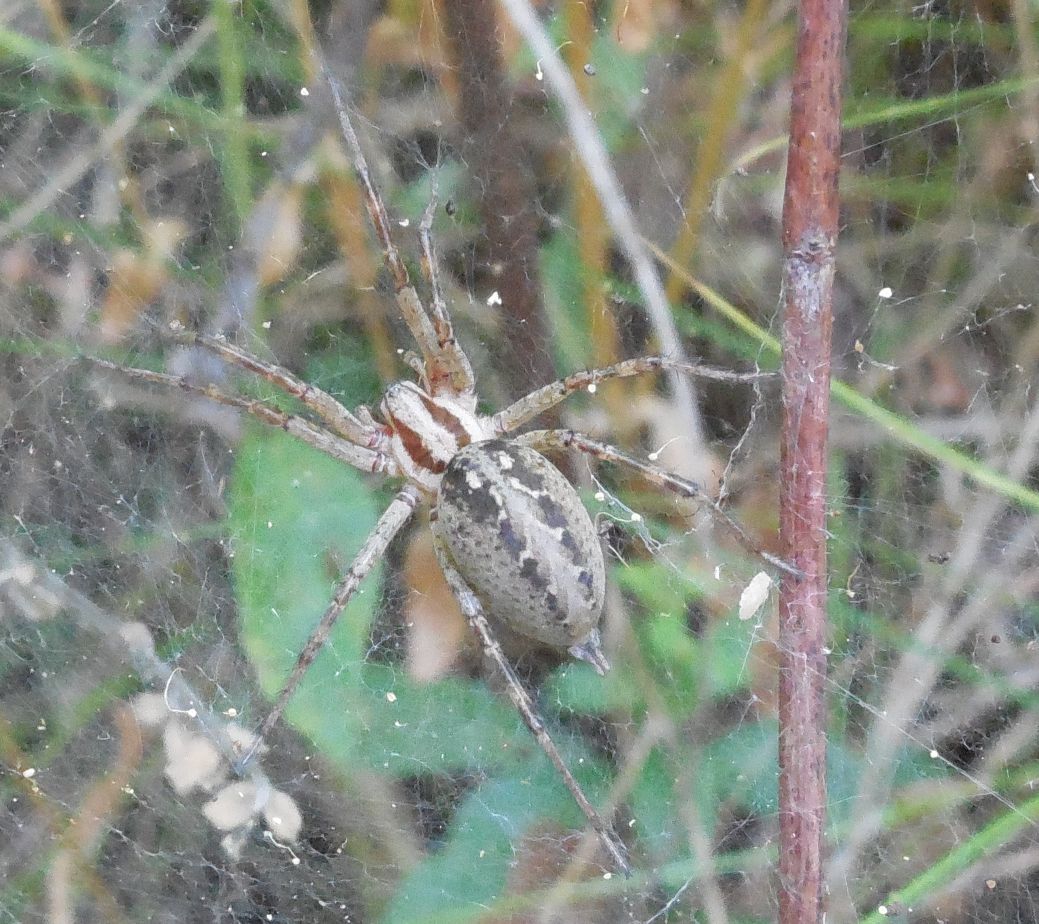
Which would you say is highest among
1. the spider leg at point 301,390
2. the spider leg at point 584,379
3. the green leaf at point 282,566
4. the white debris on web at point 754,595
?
the spider leg at point 301,390

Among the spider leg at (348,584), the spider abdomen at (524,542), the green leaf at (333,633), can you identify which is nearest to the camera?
the spider abdomen at (524,542)

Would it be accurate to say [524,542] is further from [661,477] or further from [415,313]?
[415,313]

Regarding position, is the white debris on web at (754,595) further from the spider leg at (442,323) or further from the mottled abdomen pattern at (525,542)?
the spider leg at (442,323)

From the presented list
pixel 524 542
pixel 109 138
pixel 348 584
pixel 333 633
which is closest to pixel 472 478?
pixel 524 542

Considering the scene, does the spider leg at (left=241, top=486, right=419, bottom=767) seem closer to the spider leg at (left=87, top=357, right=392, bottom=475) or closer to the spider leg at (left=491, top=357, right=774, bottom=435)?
the spider leg at (left=87, top=357, right=392, bottom=475)

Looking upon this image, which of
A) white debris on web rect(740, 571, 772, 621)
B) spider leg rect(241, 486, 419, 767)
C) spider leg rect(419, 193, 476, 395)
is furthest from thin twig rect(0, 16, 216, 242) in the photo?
white debris on web rect(740, 571, 772, 621)

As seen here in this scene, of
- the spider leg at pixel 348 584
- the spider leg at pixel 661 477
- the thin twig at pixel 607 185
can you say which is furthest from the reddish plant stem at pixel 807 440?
the spider leg at pixel 348 584
